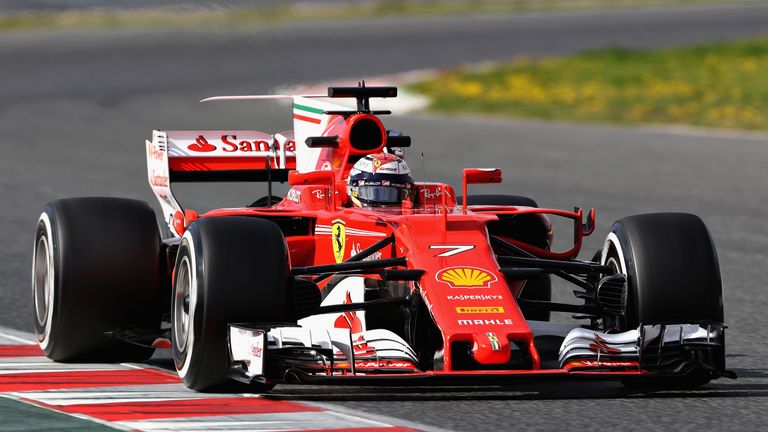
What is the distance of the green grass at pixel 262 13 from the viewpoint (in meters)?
28.8

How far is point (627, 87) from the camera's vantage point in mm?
28406

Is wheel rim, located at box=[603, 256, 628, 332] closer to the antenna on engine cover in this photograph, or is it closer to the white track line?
the antenna on engine cover

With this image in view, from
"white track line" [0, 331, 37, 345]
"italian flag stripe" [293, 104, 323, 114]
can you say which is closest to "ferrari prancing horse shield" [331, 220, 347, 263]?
"italian flag stripe" [293, 104, 323, 114]

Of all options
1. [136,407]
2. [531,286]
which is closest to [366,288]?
[136,407]

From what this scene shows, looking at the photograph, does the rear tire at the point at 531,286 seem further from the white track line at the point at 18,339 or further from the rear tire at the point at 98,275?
the white track line at the point at 18,339

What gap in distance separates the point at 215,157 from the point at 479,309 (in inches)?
132

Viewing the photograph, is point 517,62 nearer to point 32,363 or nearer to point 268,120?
point 268,120

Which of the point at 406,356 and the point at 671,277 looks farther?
the point at 671,277

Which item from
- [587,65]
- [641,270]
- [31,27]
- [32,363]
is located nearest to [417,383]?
[641,270]

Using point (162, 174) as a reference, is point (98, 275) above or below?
below

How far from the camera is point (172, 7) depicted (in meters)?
26.5

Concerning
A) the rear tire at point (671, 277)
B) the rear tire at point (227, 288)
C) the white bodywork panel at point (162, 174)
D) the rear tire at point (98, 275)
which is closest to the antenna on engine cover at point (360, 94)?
the white bodywork panel at point (162, 174)

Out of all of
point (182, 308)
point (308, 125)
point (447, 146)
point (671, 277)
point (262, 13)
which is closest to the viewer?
point (671, 277)

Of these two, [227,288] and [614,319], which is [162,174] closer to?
[227,288]
